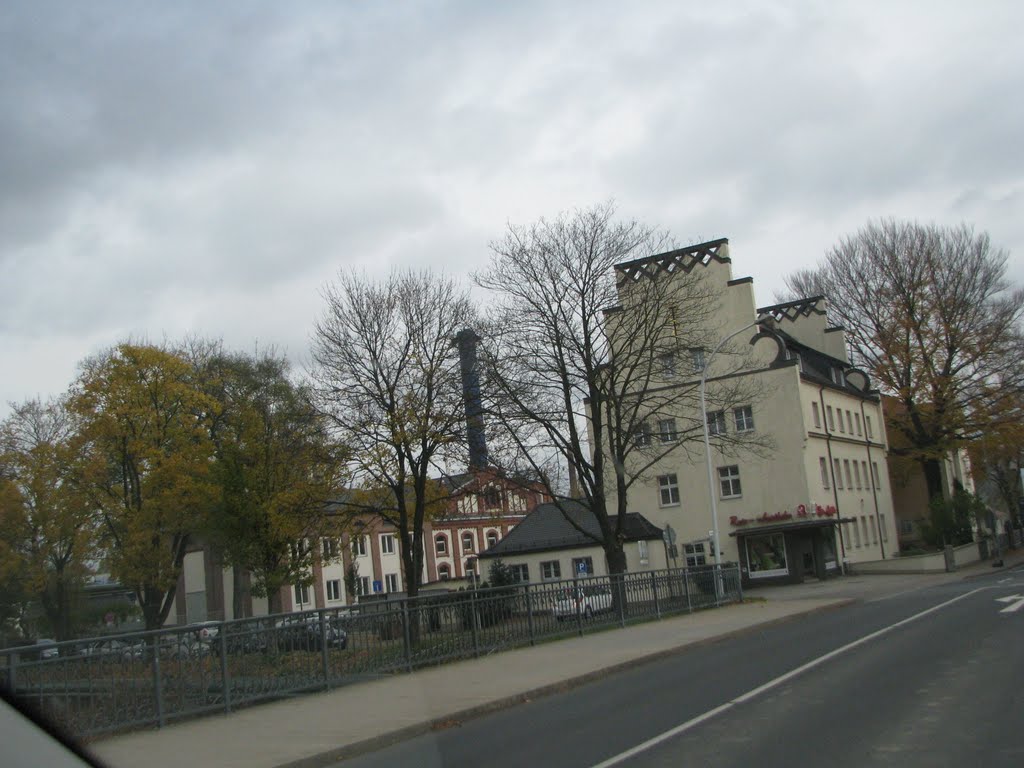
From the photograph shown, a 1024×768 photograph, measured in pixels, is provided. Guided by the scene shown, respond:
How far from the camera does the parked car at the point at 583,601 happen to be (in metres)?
21.2

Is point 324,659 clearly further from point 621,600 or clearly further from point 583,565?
point 583,565

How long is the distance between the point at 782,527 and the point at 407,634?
32.8 metres

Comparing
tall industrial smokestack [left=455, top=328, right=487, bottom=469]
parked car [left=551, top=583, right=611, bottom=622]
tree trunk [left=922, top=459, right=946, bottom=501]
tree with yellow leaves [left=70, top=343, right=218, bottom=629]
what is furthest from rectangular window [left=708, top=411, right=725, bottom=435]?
tree trunk [left=922, top=459, right=946, bottom=501]

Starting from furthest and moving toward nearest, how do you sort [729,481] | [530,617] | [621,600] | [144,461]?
[729,481] < [144,461] < [621,600] < [530,617]

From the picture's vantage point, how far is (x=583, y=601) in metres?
22.0

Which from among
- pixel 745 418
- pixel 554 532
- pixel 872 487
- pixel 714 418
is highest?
pixel 745 418

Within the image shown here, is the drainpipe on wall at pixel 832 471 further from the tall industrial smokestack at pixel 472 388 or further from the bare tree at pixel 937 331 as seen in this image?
the tall industrial smokestack at pixel 472 388

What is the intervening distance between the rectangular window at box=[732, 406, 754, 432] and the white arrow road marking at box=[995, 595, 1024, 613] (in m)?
24.8

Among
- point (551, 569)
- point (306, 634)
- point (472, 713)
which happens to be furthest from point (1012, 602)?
point (551, 569)

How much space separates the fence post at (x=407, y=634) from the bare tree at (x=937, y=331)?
131 feet

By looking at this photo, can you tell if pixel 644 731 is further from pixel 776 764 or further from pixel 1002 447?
pixel 1002 447

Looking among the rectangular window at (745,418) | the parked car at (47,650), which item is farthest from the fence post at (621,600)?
the rectangular window at (745,418)

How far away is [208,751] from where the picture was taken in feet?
33.4

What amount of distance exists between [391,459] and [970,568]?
32518 millimetres
